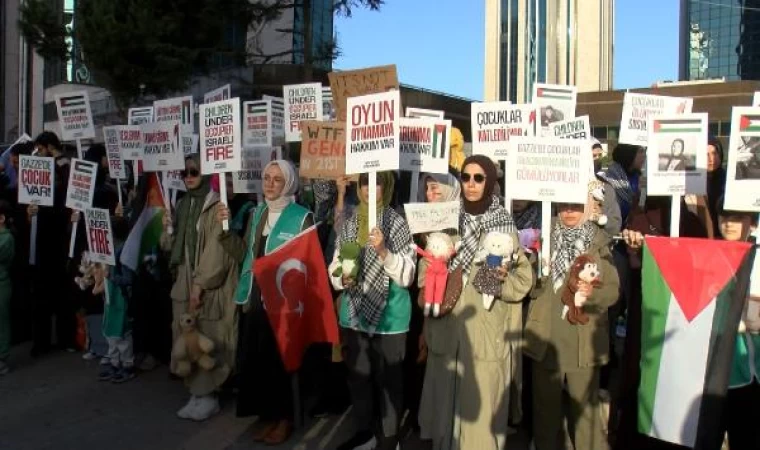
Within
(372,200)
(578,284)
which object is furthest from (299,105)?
(578,284)

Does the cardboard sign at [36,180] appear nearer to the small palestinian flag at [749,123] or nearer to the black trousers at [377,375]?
the black trousers at [377,375]

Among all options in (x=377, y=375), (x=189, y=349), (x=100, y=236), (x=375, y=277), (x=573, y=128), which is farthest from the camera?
(x=573, y=128)

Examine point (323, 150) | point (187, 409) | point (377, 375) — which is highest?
point (323, 150)

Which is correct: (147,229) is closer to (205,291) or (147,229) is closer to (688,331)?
(205,291)

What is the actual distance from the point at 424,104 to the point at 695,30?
1802 inches

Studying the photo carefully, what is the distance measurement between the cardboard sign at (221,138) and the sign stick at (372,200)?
4.68 ft

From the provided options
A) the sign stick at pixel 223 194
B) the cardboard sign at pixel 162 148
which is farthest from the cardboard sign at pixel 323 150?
the cardboard sign at pixel 162 148

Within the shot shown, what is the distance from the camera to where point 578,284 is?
4.50 m

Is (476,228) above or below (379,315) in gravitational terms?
above

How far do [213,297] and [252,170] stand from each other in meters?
1.88

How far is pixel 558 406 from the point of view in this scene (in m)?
4.78

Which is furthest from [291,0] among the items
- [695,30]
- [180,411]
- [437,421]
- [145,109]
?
[695,30]

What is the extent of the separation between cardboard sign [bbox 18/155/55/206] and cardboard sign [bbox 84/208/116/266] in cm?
88

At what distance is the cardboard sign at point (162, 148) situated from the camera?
22.4ft
